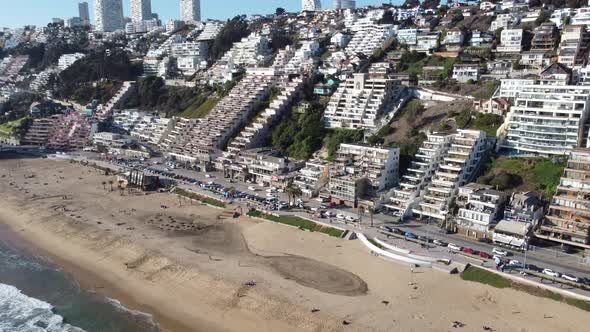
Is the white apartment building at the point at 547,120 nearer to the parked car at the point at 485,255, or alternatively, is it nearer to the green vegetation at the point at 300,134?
the parked car at the point at 485,255

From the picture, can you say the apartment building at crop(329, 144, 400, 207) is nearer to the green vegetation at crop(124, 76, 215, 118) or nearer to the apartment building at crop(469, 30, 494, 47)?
the apartment building at crop(469, 30, 494, 47)

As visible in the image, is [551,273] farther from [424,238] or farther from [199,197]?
[199,197]

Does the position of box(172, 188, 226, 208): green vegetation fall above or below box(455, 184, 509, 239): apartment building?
below

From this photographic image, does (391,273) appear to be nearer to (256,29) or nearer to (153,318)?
Result: (153,318)

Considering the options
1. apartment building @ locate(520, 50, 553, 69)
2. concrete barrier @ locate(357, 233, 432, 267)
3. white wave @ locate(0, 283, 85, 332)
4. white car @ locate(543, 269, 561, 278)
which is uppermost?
apartment building @ locate(520, 50, 553, 69)

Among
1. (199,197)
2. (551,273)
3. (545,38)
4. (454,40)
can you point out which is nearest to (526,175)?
(551,273)

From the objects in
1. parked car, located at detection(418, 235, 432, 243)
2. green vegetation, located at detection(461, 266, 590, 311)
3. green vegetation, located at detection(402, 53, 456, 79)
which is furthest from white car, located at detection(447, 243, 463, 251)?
green vegetation, located at detection(402, 53, 456, 79)
